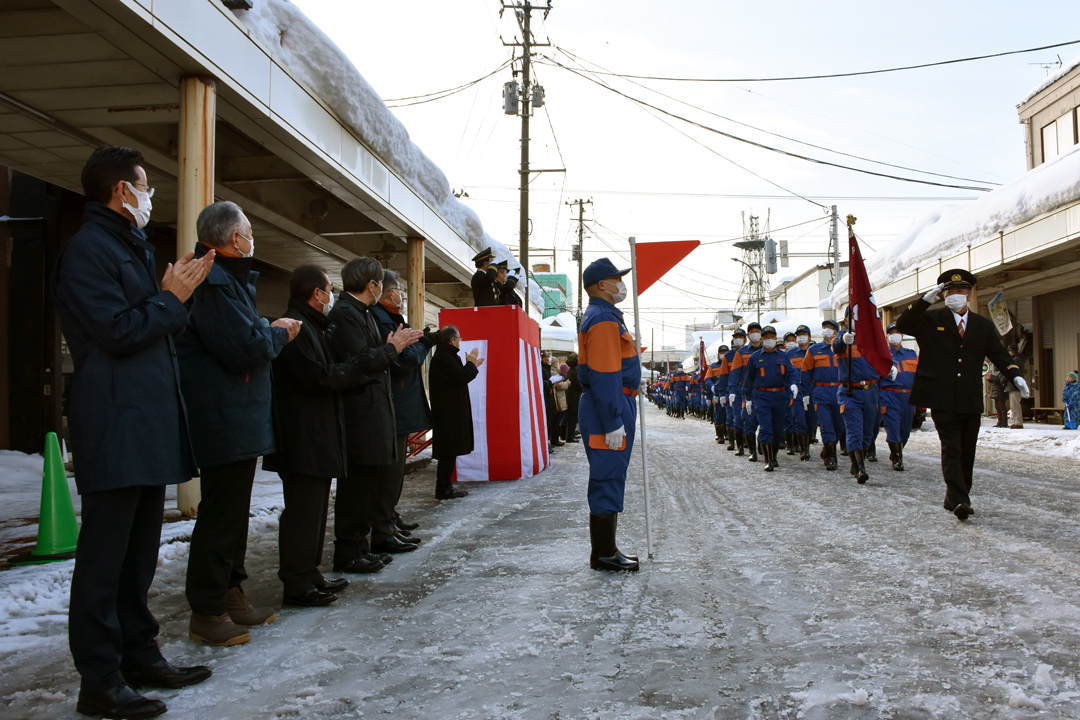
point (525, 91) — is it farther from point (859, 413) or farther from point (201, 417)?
point (201, 417)

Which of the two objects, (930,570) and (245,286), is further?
(930,570)

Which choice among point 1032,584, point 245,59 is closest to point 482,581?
point 1032,584

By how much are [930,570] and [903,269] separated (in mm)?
20593

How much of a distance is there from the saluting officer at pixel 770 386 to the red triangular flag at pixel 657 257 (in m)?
5.94

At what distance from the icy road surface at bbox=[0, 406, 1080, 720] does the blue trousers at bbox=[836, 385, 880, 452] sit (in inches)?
117

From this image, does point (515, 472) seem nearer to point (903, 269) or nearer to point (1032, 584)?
point (1032, 584)

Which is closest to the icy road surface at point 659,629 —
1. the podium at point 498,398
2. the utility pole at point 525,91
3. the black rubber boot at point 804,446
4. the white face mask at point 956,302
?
the white face mask at point 956,302

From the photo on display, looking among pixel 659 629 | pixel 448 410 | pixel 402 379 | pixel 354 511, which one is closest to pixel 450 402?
pixel 448 410

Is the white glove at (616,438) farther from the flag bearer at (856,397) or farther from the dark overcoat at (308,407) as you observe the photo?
the flag bearer at (856,397)

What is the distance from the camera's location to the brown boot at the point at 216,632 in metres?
3.41

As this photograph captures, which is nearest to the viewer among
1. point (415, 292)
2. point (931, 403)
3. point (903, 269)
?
point (931, 403)

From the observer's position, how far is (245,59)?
6848 millimetres

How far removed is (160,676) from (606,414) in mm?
2681

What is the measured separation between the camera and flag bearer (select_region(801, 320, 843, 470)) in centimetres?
1074
